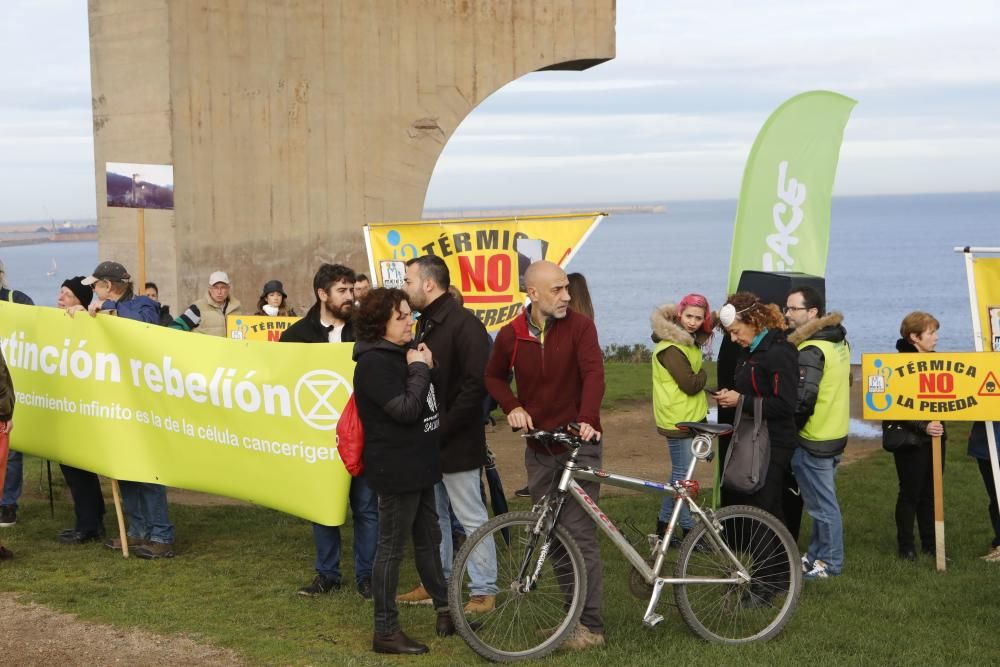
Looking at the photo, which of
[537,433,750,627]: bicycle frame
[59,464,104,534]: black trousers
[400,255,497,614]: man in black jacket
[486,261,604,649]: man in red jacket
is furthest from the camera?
[59,464,104,534]: black trousers

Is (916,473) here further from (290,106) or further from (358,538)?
(290,106)

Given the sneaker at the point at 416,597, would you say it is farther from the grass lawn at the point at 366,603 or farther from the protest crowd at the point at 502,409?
the grass lawn at the point at 366,603

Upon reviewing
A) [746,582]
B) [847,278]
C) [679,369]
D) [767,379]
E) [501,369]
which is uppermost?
[501,369]

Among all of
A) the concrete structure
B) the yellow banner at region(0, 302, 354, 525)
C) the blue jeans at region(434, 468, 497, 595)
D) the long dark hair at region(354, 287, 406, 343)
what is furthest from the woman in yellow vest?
the concrete structure

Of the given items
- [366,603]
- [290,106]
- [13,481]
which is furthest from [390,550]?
[290,106]

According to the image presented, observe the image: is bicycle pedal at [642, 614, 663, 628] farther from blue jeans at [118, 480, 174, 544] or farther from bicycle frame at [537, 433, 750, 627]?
blue jeans at [118, 480, 174, 544]

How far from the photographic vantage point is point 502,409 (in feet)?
24.0

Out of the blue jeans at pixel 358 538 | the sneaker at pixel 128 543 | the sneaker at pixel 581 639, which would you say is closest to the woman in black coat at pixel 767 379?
the sneaker at pixel 581 639

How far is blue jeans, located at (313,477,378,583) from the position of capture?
7.46 m

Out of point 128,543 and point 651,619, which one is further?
point 128,543

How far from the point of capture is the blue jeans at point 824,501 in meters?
7.74

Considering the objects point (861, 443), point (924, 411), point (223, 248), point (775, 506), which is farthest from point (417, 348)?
point (223, 248)

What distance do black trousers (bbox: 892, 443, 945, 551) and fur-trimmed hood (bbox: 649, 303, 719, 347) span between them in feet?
5.10

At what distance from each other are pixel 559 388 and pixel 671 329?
2347 millimetres
